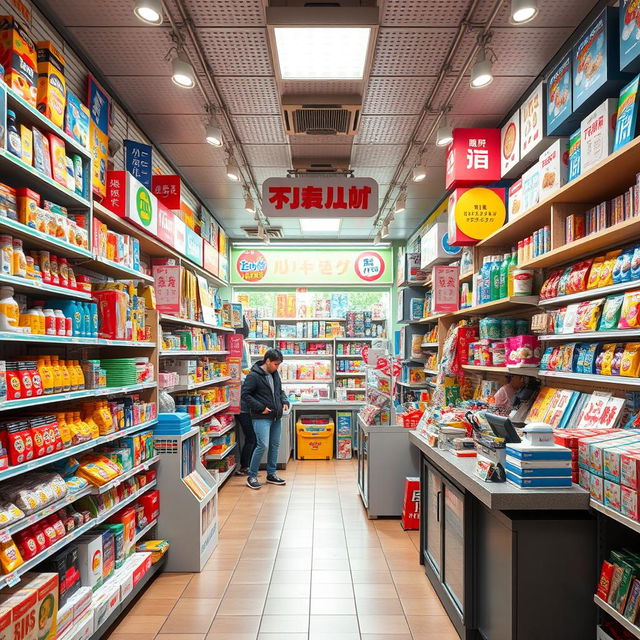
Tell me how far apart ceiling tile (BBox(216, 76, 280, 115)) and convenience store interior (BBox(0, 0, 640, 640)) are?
4 centimetres

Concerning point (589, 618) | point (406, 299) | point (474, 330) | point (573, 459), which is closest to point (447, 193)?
point (406, 299)

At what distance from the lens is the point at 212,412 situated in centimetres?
702

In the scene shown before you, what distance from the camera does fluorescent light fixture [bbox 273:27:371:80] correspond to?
3541 mm

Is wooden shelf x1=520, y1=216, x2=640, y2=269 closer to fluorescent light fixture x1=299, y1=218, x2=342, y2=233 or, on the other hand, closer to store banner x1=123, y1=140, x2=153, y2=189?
store banner x1=123, y1=140, x2=153, y2=189

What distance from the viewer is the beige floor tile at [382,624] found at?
11.4ft

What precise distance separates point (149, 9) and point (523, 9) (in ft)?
6.94

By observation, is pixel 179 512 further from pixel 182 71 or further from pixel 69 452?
pixel 182 71

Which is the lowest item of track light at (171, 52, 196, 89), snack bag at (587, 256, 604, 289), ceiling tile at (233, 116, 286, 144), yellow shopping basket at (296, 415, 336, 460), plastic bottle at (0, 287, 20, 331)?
yellow shopping basket at (296, 415, 336, 460)

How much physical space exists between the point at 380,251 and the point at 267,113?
590 cm

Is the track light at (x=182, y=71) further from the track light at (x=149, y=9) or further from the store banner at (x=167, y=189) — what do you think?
the store banner at (x=167, y=189)

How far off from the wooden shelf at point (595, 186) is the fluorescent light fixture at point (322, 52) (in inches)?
63.7

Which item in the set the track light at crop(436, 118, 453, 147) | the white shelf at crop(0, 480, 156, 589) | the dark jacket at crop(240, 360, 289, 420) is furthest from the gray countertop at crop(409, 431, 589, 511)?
the dark jacket at crop(240, 360, 289, 420)

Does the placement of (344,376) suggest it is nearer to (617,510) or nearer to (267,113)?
(267,113)

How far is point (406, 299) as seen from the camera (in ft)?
27.7
